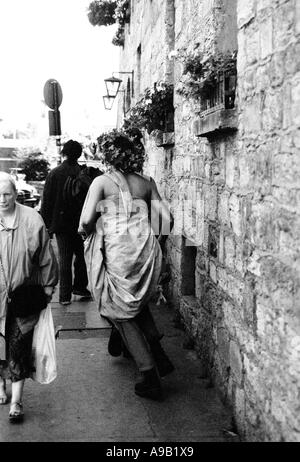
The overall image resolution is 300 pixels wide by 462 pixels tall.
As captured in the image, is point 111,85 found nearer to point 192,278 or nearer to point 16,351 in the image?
point 192,278

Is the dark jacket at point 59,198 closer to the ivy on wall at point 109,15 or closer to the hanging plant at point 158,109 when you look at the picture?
the hanging plant at point 158,109

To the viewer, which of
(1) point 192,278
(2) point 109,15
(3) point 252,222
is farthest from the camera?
(2) point 109,15

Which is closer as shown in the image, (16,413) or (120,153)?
(16,413)

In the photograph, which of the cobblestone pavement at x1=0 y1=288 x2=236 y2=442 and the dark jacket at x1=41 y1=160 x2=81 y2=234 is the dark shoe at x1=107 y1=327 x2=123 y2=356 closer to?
the cobblestone pavement at x1=0 y1=288 x2=236 y2=442

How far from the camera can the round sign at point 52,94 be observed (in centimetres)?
1077

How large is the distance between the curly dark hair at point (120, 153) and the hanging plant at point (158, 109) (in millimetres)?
2486

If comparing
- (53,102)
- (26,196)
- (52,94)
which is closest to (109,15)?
(52,94)

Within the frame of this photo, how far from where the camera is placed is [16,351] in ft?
14.4

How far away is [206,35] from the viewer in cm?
536

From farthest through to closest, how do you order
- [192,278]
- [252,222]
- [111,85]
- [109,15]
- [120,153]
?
[109,15] → [111,85] → [192,278] → [120,153] → [252,222]

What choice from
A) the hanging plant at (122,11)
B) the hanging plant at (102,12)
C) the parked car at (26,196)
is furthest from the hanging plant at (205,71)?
the parked car at (26,196)

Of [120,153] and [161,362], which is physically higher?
[120,153]

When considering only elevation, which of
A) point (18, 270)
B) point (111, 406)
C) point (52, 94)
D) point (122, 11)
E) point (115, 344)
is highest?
point (122, 11)

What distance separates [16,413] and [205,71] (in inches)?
108
